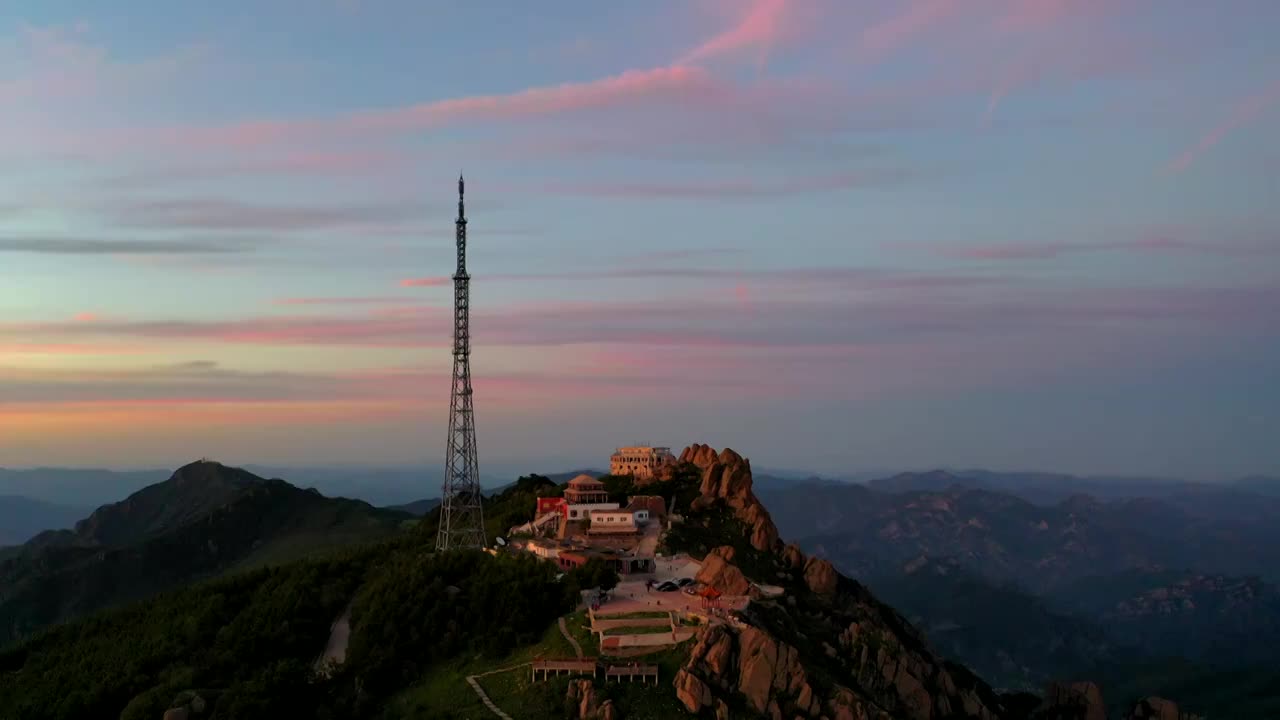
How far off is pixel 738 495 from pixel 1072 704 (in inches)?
1202

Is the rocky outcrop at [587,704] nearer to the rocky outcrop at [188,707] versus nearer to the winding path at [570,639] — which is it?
the winding path at [570,639]

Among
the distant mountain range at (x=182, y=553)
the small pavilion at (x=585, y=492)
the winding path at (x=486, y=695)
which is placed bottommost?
the distant mountain range at (x=182, y=553)

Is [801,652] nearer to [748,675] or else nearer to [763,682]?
[763,682]

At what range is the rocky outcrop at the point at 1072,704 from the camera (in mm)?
85812

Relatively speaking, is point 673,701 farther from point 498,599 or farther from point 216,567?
point 216,567

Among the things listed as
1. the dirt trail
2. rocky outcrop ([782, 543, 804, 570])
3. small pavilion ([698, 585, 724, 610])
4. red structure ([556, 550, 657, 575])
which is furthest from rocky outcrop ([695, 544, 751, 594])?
the dirt trail

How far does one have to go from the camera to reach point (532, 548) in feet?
279

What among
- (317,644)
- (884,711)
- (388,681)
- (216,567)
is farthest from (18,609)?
(884,711)

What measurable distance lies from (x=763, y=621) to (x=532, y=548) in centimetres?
2407

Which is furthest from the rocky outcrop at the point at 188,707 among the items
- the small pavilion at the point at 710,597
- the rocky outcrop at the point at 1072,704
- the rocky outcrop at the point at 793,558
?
A: the rocky outcrop at the point at 1072,704

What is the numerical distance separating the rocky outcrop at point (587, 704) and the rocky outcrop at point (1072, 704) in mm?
45386

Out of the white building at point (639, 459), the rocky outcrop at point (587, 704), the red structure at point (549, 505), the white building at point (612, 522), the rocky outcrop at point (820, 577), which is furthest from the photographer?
the white building at point (639, 459)

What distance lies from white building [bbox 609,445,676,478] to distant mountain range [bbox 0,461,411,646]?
43.3 metres

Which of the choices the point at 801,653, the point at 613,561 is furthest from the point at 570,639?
the point at 613,561
